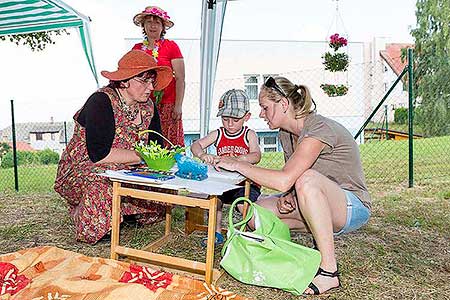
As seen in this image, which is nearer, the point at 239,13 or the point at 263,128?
the point at 263,128

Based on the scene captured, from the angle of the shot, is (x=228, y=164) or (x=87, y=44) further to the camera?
(x=87, y=44)

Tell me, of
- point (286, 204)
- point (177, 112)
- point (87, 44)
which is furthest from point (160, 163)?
point (87, 44)

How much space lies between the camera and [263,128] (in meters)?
10.3

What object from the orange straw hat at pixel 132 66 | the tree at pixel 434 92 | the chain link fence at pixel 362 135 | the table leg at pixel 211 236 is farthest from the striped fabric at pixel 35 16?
the tree at pixel 434 92

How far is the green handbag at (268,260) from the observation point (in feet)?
6.66

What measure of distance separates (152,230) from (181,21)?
6.82m

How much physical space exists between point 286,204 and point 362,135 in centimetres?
491

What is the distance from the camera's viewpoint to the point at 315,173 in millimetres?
2150

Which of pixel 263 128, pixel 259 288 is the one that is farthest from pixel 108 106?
pixel 263 128

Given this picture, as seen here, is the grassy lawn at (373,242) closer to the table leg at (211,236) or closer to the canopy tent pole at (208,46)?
the table leg at (211,236)

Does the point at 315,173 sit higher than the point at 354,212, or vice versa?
the point at 315,173

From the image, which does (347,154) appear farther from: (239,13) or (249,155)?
(239,13)

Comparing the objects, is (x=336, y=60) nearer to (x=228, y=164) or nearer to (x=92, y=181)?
(x=228, y=164)

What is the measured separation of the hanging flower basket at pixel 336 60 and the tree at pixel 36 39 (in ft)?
20.1
